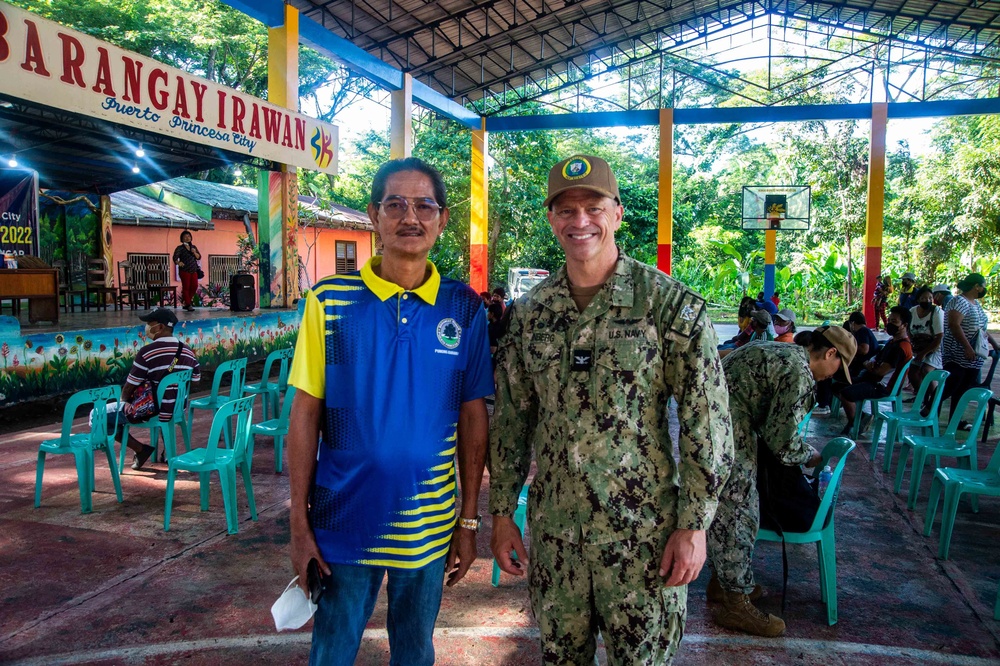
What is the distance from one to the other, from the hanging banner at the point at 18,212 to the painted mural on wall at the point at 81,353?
15.0ft

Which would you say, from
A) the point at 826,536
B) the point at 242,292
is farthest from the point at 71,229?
the point at 826,536

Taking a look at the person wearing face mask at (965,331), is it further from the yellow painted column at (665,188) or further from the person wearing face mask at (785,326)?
the yellow painted column at (665,188)

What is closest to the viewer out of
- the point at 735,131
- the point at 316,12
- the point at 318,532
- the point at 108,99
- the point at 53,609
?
the point at 318,532

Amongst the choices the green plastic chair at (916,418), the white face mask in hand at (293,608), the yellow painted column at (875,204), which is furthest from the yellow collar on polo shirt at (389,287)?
the yellow painted column at (875,204)

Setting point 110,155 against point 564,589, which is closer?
point 564,589

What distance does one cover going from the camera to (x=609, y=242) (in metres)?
1.89

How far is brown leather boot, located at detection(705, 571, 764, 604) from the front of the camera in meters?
3.24

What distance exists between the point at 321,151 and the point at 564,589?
10.6 m

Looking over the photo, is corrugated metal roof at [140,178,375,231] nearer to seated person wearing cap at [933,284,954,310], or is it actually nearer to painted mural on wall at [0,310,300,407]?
painted mural on wall at [0,310,300,407]

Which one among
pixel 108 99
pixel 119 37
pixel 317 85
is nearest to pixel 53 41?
pixel 108 99

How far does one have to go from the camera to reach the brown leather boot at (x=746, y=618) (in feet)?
9.81

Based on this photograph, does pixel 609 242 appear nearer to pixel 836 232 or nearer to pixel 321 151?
Answer: pixel 321 151

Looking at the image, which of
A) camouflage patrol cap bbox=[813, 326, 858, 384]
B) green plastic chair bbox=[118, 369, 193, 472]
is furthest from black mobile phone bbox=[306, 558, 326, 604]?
green plastic chair bbox=[118, 369, 193, 472]

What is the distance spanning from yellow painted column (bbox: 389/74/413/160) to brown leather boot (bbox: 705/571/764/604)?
41.5 feet
